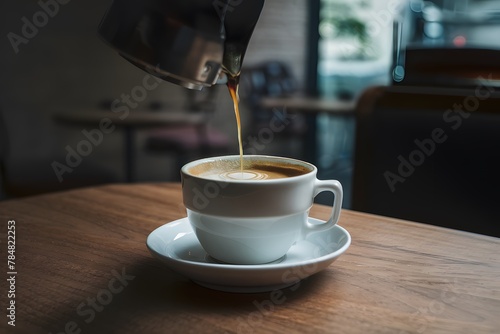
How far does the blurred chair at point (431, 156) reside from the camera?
1.30 m

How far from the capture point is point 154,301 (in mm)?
642

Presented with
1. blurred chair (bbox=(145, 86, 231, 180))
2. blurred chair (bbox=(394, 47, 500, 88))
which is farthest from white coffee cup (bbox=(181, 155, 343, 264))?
blurred chair (bbox=(145, 86, 231, 180))

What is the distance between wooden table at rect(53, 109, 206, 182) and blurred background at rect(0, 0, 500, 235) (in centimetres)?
1

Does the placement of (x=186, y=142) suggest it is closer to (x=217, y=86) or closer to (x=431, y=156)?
(x=217, y=86)

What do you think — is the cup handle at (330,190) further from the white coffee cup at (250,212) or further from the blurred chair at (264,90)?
the blurred chair at (264,90)

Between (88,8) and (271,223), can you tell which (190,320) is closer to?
(271,223)

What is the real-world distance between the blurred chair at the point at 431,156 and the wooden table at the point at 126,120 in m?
Answer: 1.57

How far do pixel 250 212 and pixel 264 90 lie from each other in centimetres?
401

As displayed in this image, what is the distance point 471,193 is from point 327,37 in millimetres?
→ 3843

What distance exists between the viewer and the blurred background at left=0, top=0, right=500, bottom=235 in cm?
240

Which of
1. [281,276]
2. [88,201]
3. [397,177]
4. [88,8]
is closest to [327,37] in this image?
[88,8]

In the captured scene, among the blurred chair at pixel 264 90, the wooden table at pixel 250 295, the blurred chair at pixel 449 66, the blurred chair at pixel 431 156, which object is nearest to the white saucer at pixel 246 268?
the wooden table at pixel 250 295

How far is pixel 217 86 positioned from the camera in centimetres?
407

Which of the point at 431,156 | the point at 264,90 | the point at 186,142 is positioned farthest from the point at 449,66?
the point at 264,90
